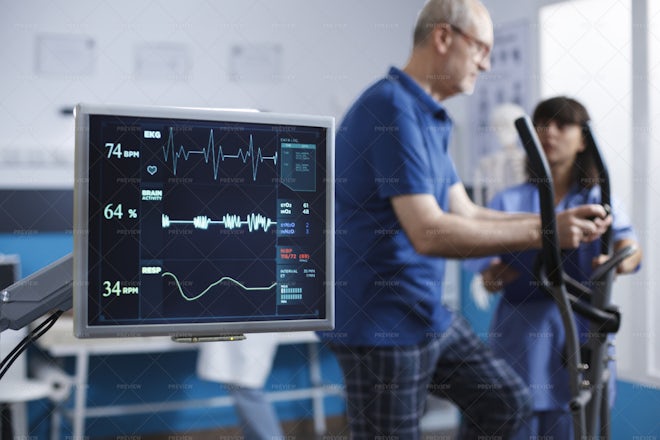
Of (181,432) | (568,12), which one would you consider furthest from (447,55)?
(181,432)

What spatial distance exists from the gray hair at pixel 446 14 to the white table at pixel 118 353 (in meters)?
1.89

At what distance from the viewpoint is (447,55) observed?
1855mm

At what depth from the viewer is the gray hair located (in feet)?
6.07

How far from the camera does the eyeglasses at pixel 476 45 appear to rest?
185cm

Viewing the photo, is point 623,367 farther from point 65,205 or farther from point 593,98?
point 65,205

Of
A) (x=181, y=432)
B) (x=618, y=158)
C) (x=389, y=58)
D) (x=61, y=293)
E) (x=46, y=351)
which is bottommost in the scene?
(x=181, y=432)

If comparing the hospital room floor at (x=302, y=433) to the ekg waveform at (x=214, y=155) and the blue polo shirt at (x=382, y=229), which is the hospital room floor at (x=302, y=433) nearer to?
the blue polo shirt at (x=382, y=229)

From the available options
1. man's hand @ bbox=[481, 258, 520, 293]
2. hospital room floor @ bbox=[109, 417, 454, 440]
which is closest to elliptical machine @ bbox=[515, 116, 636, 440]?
man's hand @ bbox=[481, 258, 520, 293]

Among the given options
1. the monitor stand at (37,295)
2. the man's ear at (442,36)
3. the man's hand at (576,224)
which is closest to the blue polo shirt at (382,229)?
the man's ear at (442,36)

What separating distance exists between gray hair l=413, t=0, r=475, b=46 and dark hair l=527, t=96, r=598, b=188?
73cm

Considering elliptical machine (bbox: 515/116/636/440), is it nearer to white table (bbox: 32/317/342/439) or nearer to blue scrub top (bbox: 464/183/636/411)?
blue scrub top (bbox: 464/183/636/411)

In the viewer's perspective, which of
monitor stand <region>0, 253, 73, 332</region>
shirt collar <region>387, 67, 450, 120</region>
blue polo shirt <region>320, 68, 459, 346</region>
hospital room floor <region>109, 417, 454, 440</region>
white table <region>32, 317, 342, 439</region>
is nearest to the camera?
monitor stand <region>0, 253, 73, 332</region>

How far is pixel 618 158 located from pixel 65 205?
2.45m

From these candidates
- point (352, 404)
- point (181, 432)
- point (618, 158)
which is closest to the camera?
point (352, 404)
